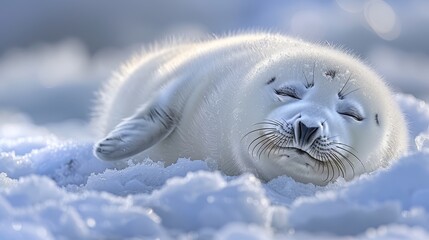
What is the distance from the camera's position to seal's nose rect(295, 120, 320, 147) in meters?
3.90

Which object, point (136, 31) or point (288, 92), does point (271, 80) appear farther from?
point (136, 31)

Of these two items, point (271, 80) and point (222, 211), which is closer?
point (222, 211)

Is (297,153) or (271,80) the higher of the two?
(271,80)

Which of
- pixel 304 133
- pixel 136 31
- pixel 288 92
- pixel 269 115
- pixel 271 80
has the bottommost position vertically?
pixel 304 133

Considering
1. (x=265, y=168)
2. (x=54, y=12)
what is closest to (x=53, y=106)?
(x=54, y=12)

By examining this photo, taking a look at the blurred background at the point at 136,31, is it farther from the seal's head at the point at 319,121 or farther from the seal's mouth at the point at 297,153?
the seal's mouth at the point at 297,153

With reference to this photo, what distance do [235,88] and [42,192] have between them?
1669 millimetres

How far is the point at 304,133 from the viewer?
3.91 metres

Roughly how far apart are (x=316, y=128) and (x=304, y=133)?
0.05 metres

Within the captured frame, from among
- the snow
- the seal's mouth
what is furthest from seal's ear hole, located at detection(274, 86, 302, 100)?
the snow

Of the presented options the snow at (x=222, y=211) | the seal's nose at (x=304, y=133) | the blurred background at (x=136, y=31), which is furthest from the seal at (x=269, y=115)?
the blurred background at (x=136, y=31)

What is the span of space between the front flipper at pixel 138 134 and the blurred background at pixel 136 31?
24.8ft

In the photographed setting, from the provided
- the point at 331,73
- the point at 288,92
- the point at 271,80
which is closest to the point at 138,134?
the point at 271,80

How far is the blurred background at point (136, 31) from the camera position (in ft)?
42.2
